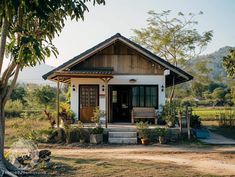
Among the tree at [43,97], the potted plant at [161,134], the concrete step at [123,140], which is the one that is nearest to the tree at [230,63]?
the potted plant at [161,134]

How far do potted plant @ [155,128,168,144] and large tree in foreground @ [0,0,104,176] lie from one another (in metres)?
8.36

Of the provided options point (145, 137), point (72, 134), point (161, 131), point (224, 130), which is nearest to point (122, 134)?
point (145, 137)

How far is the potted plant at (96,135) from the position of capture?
1653 cm

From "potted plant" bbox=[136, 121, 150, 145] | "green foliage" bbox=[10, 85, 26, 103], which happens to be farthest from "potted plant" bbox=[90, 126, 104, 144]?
"green foliage" bbox=[10, 85, 26, 103]

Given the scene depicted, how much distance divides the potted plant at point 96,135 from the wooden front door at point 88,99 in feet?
12.5

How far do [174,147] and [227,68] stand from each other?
512cm

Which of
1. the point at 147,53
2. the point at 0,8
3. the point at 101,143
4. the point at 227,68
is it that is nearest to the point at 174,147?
the point at 101,143

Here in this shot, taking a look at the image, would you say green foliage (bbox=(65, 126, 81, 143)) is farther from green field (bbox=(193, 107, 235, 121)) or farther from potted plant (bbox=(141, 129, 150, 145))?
green field (bbox=(193, 107, 235, 121))

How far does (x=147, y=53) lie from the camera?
19.7 metres

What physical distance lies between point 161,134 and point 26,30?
9658 millimetres

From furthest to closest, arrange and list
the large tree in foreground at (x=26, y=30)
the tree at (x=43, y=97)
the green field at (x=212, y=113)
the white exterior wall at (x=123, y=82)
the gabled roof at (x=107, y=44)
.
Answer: the tree at (x=43, y=97) → the green field at (x=212, y=113) → the white exterior wall at (x=123, y=82) → the gabled roof at (x=107, y=44) → the large tree in foreground at (x=26, y=30)

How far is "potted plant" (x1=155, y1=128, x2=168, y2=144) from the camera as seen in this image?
54.0ft

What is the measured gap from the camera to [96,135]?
54.4ft

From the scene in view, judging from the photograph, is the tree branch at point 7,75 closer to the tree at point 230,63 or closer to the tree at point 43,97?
the tree at point 230,63
